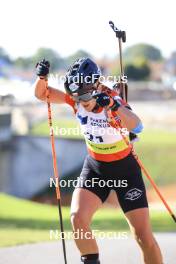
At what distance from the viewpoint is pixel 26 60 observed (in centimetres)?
6462

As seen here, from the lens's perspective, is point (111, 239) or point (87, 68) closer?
point (87, 68)

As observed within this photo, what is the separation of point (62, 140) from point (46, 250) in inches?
524

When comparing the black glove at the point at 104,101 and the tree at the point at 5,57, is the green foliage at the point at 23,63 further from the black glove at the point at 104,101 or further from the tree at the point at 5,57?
the black glove at the point at 104,101

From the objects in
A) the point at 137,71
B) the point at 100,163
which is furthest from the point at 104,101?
the point at 137,71

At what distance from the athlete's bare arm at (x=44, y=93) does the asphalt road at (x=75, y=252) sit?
2007mm

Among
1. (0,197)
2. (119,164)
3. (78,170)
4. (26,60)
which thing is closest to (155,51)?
(26,60)

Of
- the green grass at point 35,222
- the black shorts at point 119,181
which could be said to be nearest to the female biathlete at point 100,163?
the black shorts at point 119,181

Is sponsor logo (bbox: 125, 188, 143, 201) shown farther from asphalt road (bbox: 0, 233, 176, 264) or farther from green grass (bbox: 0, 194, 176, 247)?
green grass (bbox: 0, 194, 176, 247)

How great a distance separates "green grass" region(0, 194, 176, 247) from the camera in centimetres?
847

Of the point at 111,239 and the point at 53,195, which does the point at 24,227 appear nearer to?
the point at 111,239

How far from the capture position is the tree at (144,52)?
3420 inches

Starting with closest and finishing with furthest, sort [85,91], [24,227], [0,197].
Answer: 1. [85,91]
2. [24,227]
3. [0,197]

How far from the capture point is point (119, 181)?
514cm

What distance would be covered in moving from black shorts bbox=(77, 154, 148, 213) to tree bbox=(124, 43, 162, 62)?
79959 millimetres
